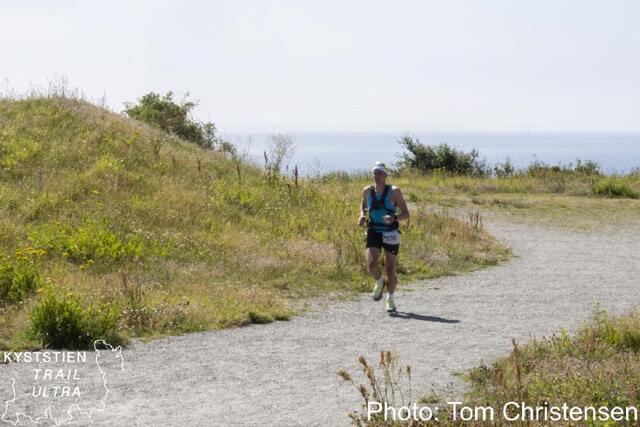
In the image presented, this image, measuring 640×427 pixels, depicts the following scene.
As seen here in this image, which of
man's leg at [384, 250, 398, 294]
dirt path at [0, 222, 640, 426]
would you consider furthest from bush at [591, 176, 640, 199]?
man's leg at [384, 250, 398, 294]

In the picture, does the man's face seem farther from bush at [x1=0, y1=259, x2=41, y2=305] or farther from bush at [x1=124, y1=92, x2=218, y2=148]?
bush at [x1=124, y1=92, x2=218, y2=148]

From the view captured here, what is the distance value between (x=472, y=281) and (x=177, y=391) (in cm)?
973

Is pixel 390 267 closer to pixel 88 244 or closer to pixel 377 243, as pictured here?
pixel 377 243

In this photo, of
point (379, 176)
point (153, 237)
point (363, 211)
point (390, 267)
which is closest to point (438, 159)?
point (153, 237)

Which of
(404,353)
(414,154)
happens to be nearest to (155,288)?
(404,353)

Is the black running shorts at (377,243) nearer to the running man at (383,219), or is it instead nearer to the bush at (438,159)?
the running man at (383,219)

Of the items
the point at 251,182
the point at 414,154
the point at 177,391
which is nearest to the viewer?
the point at 177,391

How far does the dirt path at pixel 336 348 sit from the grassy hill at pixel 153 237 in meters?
0.96

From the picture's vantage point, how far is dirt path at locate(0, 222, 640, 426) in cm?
824

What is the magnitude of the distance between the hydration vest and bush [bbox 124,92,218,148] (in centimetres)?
2223

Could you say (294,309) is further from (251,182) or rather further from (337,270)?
(251,182)

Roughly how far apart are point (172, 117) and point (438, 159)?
14891 millimetres

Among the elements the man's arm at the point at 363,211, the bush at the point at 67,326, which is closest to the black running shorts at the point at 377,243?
the man's arm at the point at 363,211

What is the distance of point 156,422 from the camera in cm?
776
